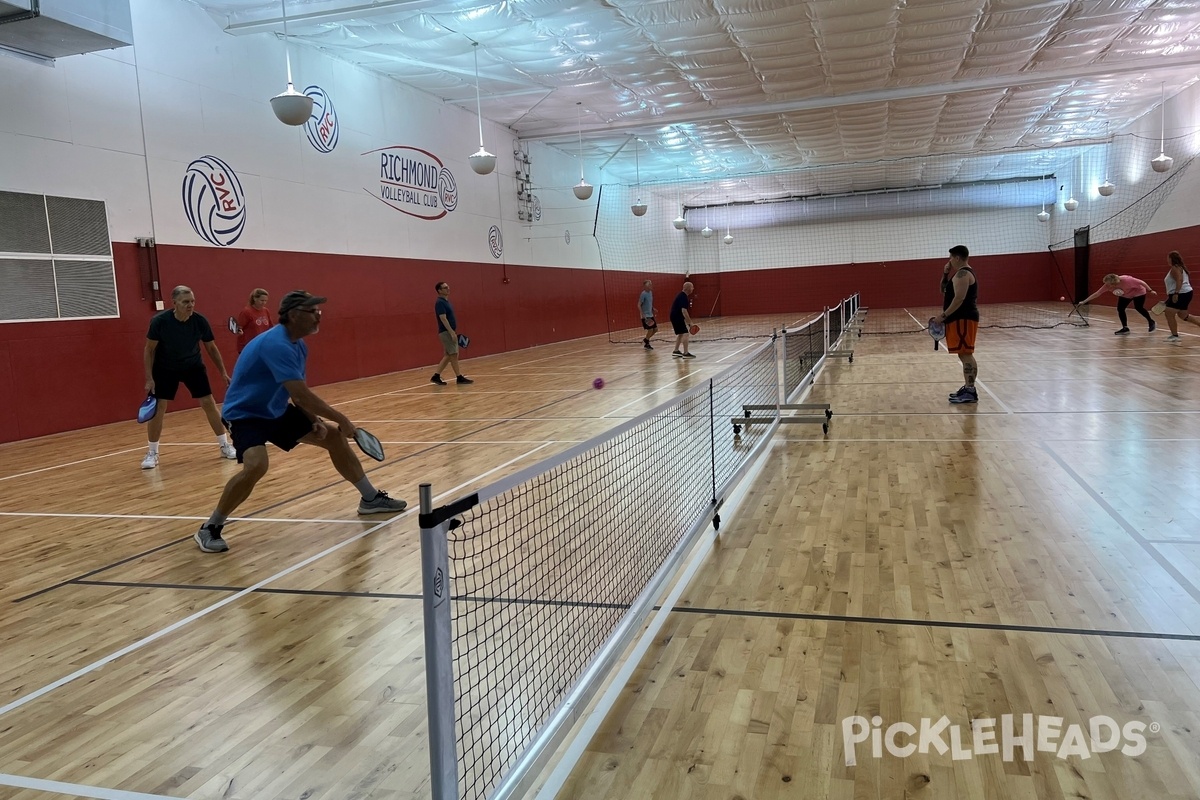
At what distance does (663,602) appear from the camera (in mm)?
4039

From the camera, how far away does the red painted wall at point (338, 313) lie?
425 inches

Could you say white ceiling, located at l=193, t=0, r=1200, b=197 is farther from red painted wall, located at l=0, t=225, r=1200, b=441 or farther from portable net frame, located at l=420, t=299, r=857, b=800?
portable net frame, located at l=420, t=299, r=857, b=800

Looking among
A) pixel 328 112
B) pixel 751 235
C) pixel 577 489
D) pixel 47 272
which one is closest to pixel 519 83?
pixel 328 112

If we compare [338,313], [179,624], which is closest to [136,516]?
[179,624]

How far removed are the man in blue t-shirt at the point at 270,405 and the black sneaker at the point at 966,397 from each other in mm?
7489

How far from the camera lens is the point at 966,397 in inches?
384

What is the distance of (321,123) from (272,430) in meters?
11.9

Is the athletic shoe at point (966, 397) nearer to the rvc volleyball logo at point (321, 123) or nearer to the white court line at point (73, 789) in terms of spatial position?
the white court line at point (73, 789)

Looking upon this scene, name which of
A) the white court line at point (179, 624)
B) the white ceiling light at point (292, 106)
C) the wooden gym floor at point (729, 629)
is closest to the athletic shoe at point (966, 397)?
the wooden gym floor at point (729, 629)

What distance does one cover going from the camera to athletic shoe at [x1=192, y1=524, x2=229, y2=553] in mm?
5191

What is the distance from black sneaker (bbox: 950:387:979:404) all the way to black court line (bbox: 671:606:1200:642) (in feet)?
22.0

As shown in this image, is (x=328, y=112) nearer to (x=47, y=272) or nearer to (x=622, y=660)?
(x=47, y=272)

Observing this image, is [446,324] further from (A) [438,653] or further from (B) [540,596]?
(A) [438,653]

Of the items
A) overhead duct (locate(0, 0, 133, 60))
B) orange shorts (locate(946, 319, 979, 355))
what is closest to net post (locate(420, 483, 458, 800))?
orange shorts (locate(946, 319, 979, 355))
